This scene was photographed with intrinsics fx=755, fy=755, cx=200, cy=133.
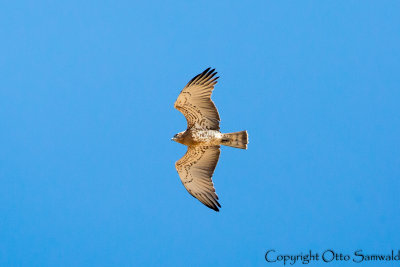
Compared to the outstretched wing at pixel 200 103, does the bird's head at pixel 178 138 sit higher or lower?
lower

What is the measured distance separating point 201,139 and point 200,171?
59 cm

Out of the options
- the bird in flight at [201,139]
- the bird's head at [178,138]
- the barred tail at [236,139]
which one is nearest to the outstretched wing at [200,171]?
the bird in flight at [201,139]

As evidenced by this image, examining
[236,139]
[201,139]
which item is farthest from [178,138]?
[236,139]

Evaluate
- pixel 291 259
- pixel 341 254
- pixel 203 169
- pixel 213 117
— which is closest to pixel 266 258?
pixel 291 259

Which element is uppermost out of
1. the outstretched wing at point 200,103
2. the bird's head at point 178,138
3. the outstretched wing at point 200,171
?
the outstretched wing at point 200,103

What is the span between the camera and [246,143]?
32.9 ft

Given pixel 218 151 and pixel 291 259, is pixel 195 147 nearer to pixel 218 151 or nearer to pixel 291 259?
pixel 218 151

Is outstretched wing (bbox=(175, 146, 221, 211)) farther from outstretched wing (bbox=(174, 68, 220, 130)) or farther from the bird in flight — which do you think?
outstretched wing (bbox=(174, 68, 220, 130))

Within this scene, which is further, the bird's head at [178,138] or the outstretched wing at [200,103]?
the bird's head at [178,138]

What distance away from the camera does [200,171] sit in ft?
34.8

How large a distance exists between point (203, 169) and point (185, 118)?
78 cm

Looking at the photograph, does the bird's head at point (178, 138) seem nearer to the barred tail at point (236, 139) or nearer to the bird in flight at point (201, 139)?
the bird in flight at point (201, 139)

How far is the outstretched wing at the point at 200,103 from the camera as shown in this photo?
9.93 m

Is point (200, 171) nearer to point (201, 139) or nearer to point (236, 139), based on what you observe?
point (201, 139)
